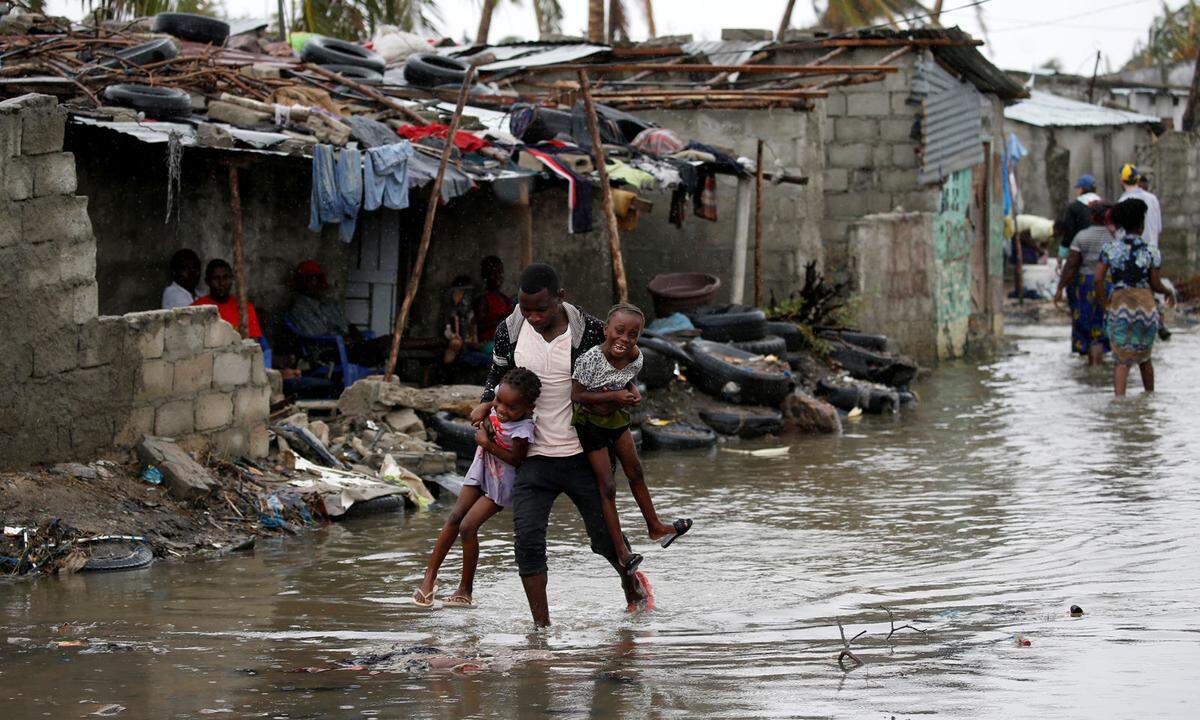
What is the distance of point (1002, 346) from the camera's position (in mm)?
22312

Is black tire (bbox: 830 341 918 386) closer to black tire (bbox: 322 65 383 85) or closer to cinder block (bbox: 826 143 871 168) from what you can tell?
cinder block (bbox: 826 143 871 168)

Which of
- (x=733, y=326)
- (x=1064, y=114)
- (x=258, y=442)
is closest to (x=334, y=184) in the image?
(x=258, y=442)

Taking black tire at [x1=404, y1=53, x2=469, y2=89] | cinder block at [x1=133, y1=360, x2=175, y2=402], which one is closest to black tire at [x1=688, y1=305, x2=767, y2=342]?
black tire at [x1=404, y1=53, x2=469, y2=89]

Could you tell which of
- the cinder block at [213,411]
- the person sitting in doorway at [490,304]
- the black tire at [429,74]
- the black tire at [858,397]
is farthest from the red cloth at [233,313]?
the black tire at [858,397]

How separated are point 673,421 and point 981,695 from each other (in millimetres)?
8542

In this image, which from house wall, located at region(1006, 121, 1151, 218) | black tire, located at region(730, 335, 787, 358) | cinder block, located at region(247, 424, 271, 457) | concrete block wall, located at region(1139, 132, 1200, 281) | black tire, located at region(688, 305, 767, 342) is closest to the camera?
cinder block, located at region(247, 424, 271, 457)

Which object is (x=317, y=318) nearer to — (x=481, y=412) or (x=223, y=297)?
(x=223, y=297)

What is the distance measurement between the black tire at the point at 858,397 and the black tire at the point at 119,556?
881 centimetres

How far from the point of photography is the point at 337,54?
16.1m

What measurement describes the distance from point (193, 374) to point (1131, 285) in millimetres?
9120

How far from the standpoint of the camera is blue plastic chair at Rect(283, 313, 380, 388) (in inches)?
533

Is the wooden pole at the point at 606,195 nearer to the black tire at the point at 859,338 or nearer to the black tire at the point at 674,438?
the black tire at the point at 674,438

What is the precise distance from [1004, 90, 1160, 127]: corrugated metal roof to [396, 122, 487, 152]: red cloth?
21197 millimetres

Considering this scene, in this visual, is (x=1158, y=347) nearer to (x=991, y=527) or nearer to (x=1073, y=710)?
(x=991, y=527)
